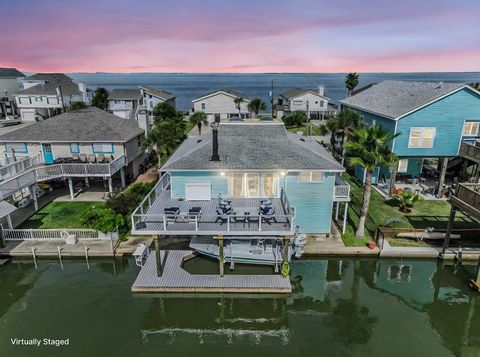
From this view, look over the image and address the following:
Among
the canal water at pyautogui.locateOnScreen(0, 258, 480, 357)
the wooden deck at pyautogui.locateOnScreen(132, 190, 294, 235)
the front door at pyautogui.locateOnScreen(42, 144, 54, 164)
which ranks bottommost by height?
the canal water at pyautogui.locateOnScreen(0, 258, 480, 357)

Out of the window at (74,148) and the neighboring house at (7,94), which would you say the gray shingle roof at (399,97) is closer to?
the window at (74,148)

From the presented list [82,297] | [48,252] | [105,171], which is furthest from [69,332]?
[105,171]

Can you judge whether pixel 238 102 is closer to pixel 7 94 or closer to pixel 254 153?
pixel 254 153

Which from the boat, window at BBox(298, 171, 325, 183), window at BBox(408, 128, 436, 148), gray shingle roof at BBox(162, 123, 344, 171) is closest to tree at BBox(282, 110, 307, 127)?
window at BBox(408, 128, 436, 148)

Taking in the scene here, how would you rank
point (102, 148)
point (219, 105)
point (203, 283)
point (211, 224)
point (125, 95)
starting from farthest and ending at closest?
point (125, 95), point (219, 105), point (102, 148), point (203, 283), point (211, 224)

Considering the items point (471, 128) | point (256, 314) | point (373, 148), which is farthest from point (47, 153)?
point (471, 128)

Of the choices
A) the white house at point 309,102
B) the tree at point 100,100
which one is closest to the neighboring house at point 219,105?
the white house at point 309,102

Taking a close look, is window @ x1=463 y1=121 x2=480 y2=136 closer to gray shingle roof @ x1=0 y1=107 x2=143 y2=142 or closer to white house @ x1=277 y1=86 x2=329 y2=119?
gray shingle roof @ x1=0 y1=107 x2=143 y2=142
